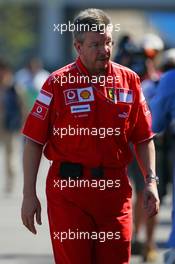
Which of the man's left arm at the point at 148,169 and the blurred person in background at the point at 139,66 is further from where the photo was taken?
the blurred person in background at the point at 139,66

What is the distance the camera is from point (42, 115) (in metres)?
6.56

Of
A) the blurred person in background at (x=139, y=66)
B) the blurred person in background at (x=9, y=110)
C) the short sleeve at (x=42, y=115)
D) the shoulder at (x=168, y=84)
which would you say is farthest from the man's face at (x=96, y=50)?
the blurred person in background at (x=9, y=110)

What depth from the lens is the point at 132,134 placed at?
674 cm

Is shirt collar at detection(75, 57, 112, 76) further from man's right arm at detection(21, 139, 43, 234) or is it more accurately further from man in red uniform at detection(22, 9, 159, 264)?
man's right arm at detection(21, 139, 43, 234)

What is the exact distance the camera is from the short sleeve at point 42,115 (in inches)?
257

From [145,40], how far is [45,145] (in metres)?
4.47

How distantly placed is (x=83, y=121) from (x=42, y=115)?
234mm

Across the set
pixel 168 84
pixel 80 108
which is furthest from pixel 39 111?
pixel 168 84

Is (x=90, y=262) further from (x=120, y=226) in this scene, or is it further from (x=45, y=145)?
(x=45, y=145)

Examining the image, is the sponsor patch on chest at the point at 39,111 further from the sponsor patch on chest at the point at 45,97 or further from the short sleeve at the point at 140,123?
the short sleeve at the point at 140,123

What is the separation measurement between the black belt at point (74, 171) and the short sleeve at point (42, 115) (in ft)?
0.59

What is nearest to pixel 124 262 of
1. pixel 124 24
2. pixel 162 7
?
pixel 162 7

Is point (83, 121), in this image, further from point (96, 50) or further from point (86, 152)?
point (96, 50)

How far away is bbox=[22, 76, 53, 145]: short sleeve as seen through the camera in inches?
257
